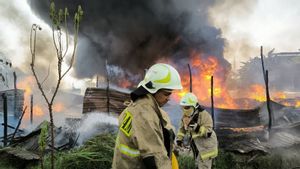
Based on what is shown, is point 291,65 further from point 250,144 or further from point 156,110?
point 156,110

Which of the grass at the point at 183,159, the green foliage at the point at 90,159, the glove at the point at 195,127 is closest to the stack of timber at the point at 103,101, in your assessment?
the grass at the point at 183,159

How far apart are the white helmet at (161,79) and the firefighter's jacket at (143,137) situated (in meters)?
0.10

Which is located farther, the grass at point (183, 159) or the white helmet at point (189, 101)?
the grass at point (183, 159)

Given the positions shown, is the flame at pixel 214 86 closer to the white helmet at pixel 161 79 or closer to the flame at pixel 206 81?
the flame at pixel 206 81

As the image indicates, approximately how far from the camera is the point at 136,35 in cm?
2617

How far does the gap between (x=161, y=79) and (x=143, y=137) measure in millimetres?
603

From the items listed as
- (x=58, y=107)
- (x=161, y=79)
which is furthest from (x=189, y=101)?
(x=58, y=107)

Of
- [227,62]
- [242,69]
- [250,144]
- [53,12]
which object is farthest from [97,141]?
[242,69]

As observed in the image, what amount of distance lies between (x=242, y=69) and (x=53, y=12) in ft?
98.7

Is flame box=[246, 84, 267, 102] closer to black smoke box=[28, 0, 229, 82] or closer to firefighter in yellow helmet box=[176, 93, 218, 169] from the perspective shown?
black smoke box=[28, 0, 229, 82]

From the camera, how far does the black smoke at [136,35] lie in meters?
26.0

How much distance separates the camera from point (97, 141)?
7613 millimetres

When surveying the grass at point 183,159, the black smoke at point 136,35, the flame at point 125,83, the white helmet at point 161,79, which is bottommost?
the grass at point 183,159

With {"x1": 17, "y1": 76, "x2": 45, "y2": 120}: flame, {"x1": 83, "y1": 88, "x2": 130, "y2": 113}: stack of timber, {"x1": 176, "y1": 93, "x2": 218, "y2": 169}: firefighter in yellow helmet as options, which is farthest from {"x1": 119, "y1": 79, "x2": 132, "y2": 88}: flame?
{"x1": 176, "y1": 93, "x2": 218, "y2": 169}: firefighter in yellow helmet
